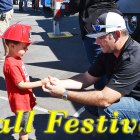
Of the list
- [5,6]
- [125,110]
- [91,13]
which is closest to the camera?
[125,110]

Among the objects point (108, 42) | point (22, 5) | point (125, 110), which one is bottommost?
point (125, 110)

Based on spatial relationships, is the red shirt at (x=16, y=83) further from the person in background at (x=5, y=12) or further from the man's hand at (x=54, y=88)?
the person in background at (x=5, y=12)

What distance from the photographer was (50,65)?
257 inches

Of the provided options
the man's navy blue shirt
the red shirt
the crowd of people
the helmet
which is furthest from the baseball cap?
the man's navy blue shirt

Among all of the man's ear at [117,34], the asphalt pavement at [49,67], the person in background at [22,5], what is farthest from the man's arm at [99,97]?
the person in background at [22,5]

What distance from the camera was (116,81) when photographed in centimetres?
287

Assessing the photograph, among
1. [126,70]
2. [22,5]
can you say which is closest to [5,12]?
[126,70]

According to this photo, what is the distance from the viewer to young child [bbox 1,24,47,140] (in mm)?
3080

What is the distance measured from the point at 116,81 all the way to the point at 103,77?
2.15 feet

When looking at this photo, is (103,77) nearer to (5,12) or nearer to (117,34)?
(117,34)

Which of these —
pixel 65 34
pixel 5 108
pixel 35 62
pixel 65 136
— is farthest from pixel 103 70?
pixel 65 34

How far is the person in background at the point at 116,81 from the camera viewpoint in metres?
2.83

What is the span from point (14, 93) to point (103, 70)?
0.88m

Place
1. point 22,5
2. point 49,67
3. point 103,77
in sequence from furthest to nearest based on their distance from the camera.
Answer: point 22,5 → point 49,67 → point 103,77
